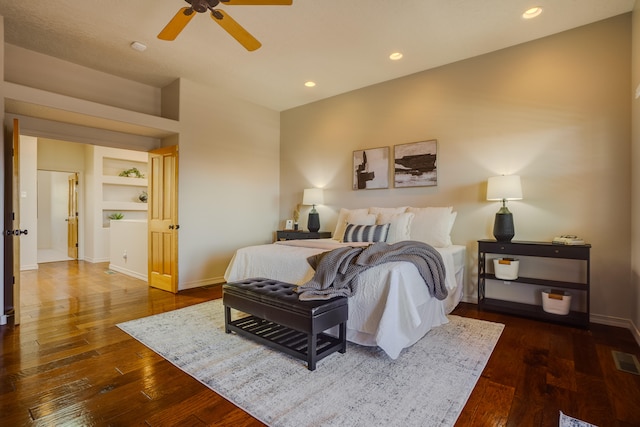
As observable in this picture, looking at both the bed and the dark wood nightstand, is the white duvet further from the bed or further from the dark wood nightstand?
the dark wood nightstand

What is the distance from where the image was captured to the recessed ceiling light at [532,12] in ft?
9.54

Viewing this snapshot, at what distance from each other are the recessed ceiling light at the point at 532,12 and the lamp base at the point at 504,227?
194cm

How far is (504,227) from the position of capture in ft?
11.0

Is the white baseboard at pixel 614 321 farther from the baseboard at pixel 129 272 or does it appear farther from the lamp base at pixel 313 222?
the baseboard at pixel 129 272

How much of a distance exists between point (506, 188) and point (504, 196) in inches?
3.5

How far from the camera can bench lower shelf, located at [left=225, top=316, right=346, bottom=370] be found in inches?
87.8

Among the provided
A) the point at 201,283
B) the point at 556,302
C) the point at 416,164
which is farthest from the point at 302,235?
the point at 556,302

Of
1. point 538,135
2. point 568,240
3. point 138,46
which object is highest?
point 138,46

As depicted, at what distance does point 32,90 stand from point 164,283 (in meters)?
2.73

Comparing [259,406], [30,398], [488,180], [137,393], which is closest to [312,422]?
[259,406]

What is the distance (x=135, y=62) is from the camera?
398cm

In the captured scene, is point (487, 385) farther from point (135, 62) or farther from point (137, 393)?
point (135, 62)

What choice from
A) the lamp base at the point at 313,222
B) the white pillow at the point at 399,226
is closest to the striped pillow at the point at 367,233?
the white pillow at the point at 399,226

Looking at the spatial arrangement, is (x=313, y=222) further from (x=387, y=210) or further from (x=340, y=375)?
(x=340, y=375)
